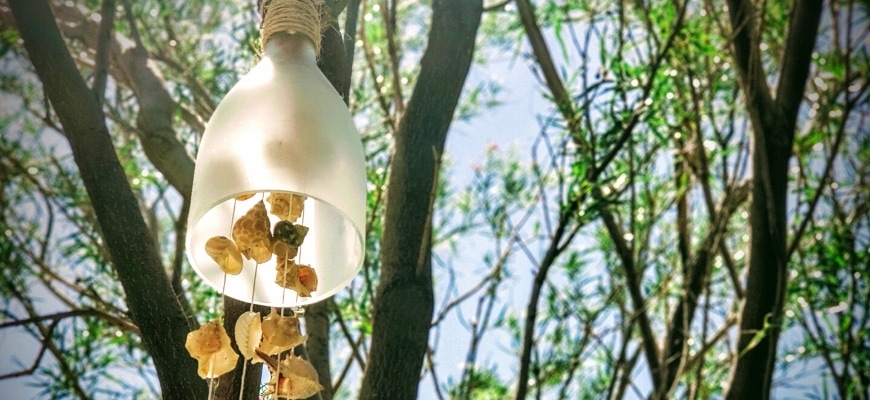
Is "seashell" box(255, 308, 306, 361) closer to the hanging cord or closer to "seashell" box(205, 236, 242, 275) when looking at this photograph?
"seashell" box(205, 236, 242, 275)

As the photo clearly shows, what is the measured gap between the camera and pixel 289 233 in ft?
1.84

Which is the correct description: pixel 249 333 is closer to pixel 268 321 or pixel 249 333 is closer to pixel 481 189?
pixel 268 321

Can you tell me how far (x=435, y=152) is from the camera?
3.12 ft

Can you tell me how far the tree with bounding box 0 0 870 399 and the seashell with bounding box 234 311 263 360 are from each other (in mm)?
109

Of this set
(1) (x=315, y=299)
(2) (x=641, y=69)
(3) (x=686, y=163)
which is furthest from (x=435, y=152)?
(3) (x=686, y=163)

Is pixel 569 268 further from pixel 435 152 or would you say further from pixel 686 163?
pixel 435 152

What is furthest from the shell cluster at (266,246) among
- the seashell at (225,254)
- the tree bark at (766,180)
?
the tree bark at (766,180)

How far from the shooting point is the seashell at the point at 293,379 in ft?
1.77

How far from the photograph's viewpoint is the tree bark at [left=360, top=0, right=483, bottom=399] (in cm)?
86

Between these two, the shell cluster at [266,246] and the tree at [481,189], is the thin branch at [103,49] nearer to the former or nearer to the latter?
the tree at [481,189]

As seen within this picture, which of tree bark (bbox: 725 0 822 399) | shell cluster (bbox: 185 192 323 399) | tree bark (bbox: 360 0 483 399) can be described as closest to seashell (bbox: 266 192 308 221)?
shell cluster (bbox: 185 192 323 399)

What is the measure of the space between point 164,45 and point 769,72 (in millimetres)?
1461

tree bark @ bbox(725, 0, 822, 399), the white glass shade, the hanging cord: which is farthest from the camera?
tree bark @ bbox(725, 0, 822, 399)

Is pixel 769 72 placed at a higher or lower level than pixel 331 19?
higher
